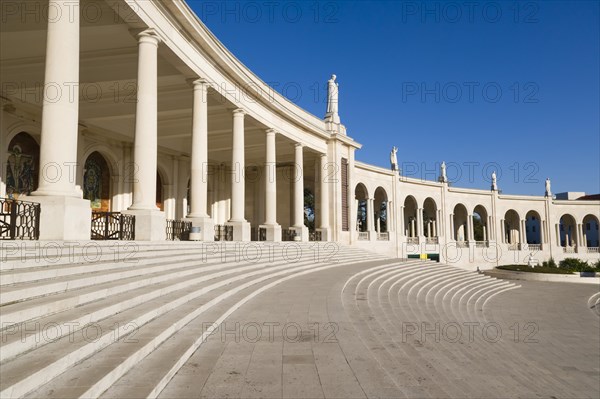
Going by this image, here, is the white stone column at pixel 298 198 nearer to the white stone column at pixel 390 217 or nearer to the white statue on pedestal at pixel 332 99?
the white statue on pedestal at pixel 332 99

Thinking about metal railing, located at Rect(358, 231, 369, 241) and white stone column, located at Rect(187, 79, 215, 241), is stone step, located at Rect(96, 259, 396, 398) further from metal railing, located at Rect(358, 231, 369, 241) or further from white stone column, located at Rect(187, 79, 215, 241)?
metal railing, located at Rect(358, 231, 369, 241)

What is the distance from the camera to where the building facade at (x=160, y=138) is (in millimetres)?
10711

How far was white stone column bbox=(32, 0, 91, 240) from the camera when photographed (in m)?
9.97

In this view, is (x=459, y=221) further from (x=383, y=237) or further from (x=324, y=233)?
(x=324, y=233)

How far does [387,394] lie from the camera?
483cm

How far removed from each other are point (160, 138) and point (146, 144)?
18.1m

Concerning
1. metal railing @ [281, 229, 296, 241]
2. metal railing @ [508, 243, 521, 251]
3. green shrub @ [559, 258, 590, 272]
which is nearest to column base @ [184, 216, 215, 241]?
metal railing @ [281, 229, 296, 241]

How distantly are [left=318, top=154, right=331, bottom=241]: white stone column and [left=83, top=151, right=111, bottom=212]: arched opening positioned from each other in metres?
15.8

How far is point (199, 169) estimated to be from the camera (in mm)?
18969

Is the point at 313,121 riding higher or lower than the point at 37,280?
higher

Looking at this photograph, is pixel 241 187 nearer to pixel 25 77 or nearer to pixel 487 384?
Answer: pixel 25 77

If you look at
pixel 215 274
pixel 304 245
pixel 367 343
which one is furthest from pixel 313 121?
pixel 367 343

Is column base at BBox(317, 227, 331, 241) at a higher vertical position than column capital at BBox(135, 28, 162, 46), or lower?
lower

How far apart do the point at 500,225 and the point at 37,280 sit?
199 feet
